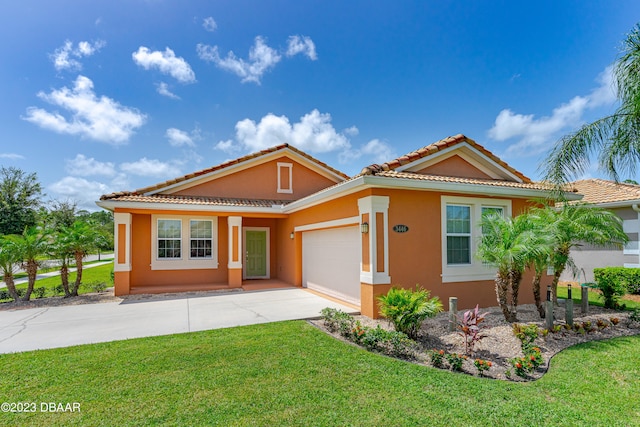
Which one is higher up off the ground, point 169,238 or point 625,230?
point 625,230

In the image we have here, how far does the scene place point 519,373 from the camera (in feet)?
16.0

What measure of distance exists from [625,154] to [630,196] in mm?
7526

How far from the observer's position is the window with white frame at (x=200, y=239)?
1406cm

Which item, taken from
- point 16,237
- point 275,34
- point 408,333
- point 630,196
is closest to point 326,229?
point 408,333

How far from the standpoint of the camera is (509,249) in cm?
684

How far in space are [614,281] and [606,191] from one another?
29.9 ft

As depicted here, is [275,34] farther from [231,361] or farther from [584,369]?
[584,369]

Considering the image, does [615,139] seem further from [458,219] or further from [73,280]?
[73,280]

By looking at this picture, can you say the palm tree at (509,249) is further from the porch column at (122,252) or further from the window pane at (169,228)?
the porch column at (122,252)

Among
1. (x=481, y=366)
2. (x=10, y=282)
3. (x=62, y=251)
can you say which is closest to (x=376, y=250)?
(x=481, y=366)

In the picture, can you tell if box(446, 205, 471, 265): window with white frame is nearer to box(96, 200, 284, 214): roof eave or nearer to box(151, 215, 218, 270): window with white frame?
box(96, 200, 284, 214): roof eave

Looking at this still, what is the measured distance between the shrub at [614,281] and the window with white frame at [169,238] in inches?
595

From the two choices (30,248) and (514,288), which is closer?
(514,288)

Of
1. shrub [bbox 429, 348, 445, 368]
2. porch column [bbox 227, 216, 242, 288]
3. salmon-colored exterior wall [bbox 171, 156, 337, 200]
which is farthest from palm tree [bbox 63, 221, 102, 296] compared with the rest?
shrub [bbox 429, 348, 445, 368]
